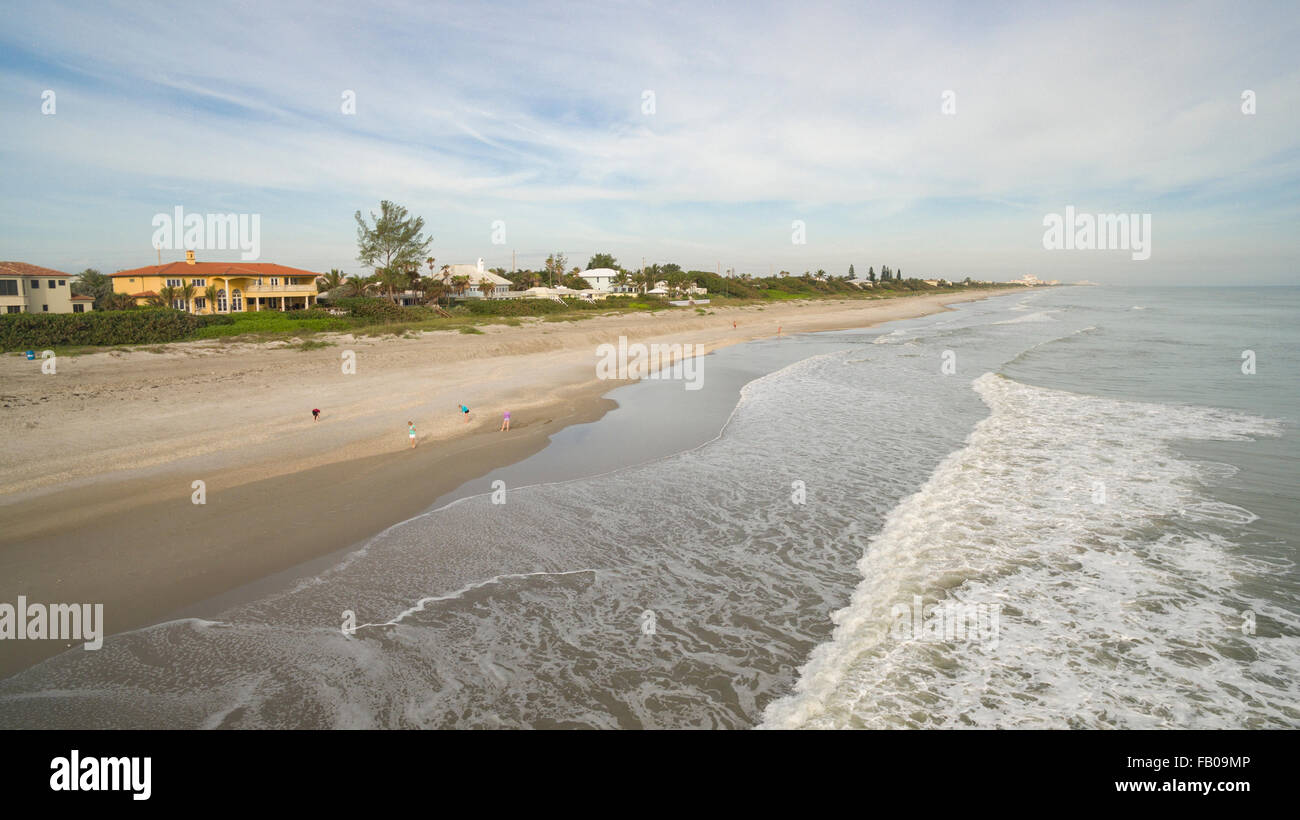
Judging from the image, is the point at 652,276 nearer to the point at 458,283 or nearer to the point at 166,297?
the point at 458,283

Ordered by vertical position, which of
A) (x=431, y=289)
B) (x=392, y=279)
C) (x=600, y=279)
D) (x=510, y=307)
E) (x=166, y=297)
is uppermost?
(x=600, y=279)

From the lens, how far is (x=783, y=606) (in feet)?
22.9

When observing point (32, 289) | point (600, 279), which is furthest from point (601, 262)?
point (32, 289)

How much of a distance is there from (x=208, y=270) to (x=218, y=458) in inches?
1990

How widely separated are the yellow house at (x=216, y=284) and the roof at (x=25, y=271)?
672 cm

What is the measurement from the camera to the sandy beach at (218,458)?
741cm

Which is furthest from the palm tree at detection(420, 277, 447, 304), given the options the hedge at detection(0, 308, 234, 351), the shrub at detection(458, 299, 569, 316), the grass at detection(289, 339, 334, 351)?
the grass at detection(289, 339, 334, 351)

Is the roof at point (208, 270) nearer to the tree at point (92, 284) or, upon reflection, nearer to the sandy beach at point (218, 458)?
the tree at point (92, 284)

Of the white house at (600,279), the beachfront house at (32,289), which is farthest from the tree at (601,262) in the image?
the beachfront house at (32,289)

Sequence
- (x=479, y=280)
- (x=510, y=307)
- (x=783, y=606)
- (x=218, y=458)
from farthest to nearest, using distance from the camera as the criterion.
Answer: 1. (x=479, y=280)
2. (x=510, y=307)
3. (x=218, y=458)
4. (x=783, y=606)

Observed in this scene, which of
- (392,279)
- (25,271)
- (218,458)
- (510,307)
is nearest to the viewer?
(218,458)

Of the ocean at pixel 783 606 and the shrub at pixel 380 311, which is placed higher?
the shrub at pixel 380 311

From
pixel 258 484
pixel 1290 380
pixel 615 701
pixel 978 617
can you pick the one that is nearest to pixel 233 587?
pixel 258 484

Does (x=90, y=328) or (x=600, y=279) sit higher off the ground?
(x=600, y=279)
